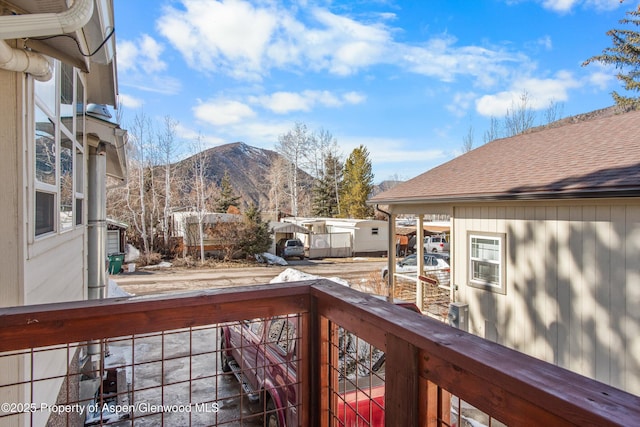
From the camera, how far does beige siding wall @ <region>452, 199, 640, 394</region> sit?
455 centimetres

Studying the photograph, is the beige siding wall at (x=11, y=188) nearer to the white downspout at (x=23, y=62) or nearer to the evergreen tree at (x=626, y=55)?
the white downspout at (x=23, y=62)

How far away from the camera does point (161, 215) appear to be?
20.8 m

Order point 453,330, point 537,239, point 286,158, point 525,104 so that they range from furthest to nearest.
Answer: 1. point 286,158
2. point 525,104
3. point 537,239
4. point 453,330

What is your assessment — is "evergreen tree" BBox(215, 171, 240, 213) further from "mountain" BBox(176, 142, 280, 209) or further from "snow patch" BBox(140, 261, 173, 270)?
"mountain" BBox(176, 142, 280, 209)

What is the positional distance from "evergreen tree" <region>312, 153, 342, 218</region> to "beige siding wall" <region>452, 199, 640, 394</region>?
86.1 ft

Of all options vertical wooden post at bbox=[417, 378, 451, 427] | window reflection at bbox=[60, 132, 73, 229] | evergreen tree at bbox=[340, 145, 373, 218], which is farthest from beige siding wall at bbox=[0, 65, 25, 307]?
evergreen tree at bbox=[340, 145, 373, 218]

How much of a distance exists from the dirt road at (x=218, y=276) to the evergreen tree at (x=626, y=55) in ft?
41.2

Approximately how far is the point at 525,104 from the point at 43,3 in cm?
2706

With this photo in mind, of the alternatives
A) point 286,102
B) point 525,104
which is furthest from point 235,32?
point 286,102

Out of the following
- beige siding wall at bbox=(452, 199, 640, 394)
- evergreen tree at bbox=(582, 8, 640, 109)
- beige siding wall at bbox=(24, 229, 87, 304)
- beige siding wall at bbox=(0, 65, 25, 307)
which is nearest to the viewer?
beige siding wall at bbox=(0, 65, 25, 307)

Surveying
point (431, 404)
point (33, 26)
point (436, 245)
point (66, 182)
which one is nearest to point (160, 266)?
Result: point (66, 182)

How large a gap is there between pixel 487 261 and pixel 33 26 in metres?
6.82

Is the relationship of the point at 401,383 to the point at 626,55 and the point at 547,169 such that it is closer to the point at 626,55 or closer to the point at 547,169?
the point at 547,169

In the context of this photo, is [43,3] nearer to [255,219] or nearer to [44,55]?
[44,55]
